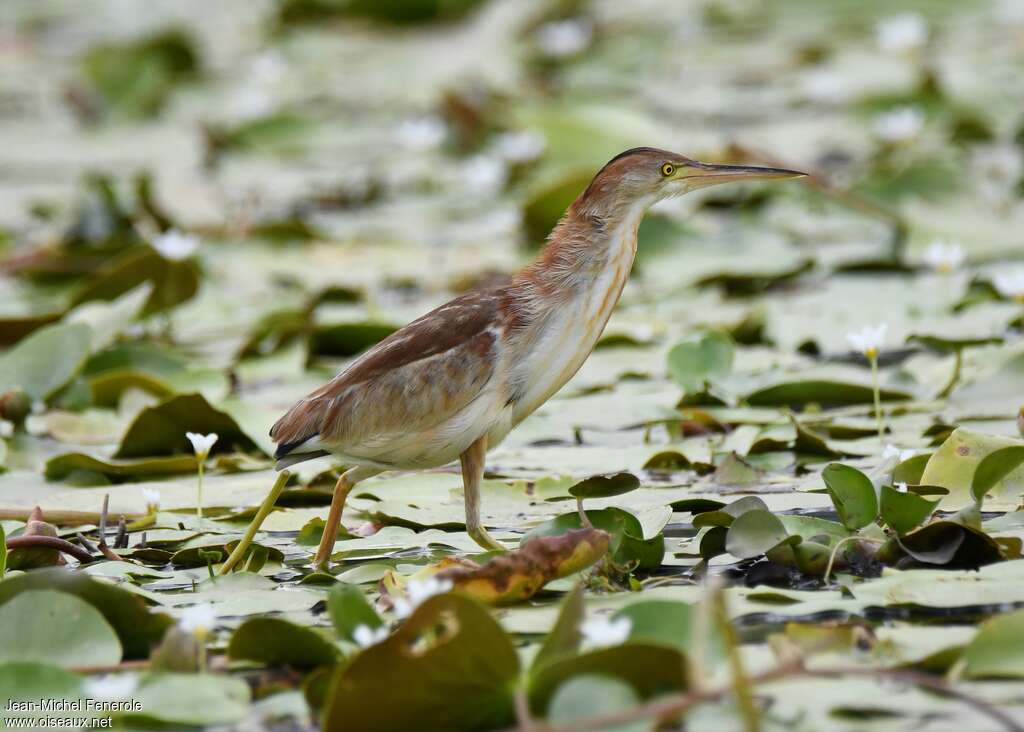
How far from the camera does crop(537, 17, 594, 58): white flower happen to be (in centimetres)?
969

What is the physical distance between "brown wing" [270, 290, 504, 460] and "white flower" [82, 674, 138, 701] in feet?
3.11

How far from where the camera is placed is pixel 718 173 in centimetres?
373

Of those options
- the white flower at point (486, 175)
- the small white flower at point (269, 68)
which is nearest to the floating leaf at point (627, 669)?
the white flower at point (486, 175)

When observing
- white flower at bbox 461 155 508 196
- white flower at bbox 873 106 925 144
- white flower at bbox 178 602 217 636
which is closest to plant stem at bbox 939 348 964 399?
white flower at bbox 178 602 217 636

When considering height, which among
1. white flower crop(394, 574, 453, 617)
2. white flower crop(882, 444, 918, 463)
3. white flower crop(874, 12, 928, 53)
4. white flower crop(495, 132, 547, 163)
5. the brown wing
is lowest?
white flower crop(394, 574, 453, 617)

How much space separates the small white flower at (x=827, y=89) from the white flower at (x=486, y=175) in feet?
5.52

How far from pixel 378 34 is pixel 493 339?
7.87 meters

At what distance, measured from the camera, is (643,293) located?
6.13 m

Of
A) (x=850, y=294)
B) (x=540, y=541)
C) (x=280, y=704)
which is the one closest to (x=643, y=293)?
(x=850, y=294)

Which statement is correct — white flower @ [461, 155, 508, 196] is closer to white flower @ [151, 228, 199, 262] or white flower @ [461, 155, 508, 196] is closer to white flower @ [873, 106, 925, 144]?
white flower @ [873, 106, 925, 144]

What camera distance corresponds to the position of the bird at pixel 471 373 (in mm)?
3375

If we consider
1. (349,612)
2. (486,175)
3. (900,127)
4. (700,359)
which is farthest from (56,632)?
(900,127)

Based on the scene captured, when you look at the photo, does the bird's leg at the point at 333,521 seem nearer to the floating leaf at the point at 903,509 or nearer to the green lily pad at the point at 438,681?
the green lily pad at the point at 438,681

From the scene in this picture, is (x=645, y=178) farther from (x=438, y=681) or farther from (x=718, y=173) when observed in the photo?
(x=438, y=681)
